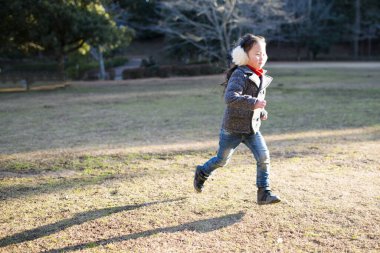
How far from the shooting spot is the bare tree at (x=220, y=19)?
23375 mm

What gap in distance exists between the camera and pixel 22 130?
327 inches

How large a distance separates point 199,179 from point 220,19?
2212 centimetres

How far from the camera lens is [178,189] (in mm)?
4270

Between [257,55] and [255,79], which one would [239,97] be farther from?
[257,55]

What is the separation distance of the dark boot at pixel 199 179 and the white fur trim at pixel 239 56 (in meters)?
1.01

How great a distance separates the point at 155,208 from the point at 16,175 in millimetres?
2076

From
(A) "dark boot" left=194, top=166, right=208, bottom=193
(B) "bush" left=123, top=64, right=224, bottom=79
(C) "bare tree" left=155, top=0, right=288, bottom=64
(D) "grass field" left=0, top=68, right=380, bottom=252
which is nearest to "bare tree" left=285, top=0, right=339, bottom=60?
(C) "bare tree" left=155, top=0, right=288, bottom=64

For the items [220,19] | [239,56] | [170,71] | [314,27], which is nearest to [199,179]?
[239,56]

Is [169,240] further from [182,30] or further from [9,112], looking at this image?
[182,30]

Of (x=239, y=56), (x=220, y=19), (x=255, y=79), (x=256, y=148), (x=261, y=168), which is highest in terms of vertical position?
(x=220, y=19)

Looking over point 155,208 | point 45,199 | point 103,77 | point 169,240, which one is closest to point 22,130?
point 45,199

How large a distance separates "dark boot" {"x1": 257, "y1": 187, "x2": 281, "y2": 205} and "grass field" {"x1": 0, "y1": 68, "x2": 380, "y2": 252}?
72mm

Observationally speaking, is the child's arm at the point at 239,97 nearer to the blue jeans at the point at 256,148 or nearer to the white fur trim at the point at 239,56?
the white fur trim at the point at 239,56

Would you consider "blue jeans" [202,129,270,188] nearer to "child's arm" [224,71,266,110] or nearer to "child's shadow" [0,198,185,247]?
"child's arm" [224,71,266,110]
